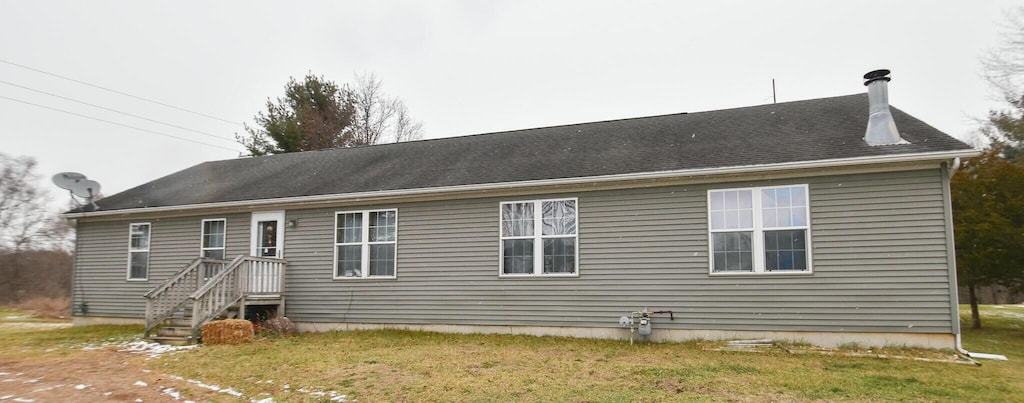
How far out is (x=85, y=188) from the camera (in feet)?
48.8

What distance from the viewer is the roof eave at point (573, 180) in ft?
28.1

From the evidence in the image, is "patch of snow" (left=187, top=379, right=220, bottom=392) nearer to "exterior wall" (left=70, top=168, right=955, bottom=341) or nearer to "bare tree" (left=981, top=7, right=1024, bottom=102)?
"exterior wall" (left=70, top=168, right=955, bottom=341)

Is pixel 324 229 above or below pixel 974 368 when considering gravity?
above

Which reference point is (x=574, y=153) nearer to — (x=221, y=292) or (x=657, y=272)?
(x=657, y=272)

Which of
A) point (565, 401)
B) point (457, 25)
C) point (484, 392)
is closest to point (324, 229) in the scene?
point (484, 392)

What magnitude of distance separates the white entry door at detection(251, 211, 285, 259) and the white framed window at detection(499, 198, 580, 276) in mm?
4919

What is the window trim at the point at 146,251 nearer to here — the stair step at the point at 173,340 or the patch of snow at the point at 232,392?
the stair step at the point at 173,340

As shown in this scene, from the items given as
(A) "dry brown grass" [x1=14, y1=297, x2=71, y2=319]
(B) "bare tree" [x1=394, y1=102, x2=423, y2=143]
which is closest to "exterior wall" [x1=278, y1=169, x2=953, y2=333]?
(A) "dry brown grass" [x1=14, y1=297, x2=71, y2=319]

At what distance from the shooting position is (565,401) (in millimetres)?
6000

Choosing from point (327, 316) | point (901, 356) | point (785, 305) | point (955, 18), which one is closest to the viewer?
point (901, 356)

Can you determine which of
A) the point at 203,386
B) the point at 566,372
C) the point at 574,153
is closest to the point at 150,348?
the point at 203,386

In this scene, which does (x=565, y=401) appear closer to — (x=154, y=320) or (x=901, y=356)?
(x=901, y=356)

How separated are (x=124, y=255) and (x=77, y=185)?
210cm

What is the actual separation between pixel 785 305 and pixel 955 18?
1506cm
